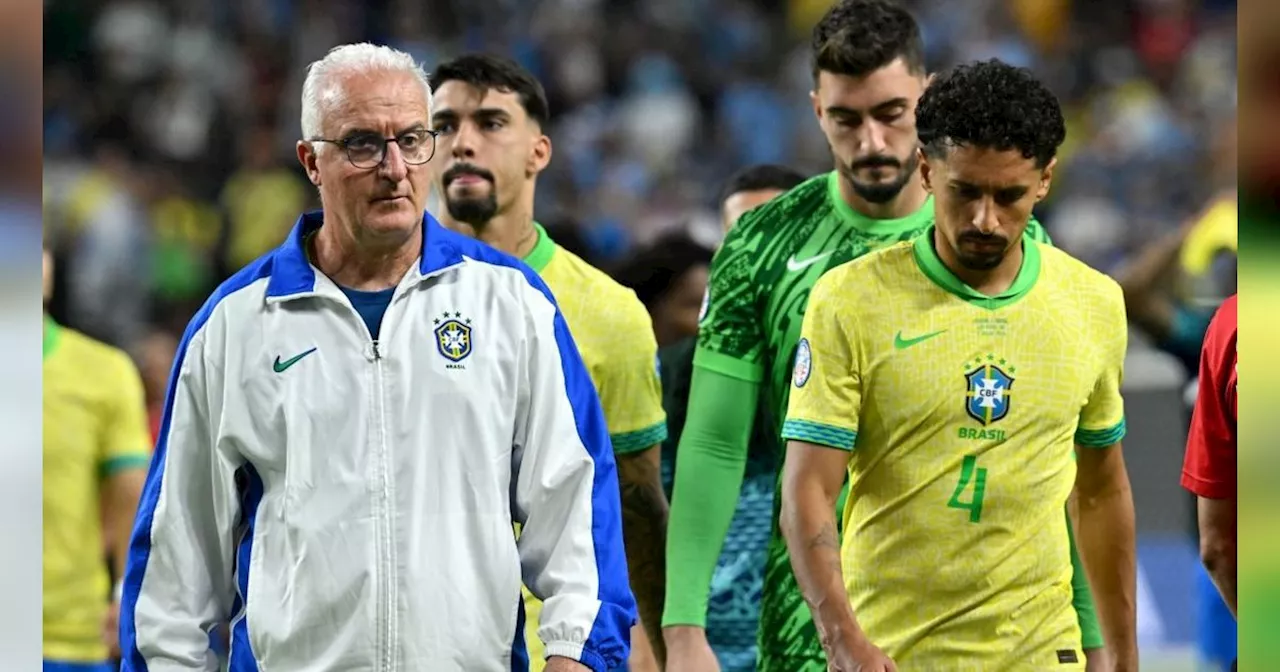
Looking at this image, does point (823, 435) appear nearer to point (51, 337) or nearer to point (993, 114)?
point (993, 114)

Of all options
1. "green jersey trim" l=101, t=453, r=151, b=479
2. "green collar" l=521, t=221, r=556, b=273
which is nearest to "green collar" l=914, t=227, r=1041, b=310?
"green collar" l=521, t=221, r=556, b=273

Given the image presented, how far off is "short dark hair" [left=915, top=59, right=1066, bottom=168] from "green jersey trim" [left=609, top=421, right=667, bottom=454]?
46.9 inches

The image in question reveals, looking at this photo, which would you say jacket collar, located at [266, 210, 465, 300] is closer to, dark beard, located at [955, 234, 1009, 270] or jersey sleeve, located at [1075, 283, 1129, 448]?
dark beard, located at [955, 234, 1009, 270]

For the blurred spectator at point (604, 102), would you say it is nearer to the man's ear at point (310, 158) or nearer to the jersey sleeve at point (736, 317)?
the jersey sleeve at point (736, 317)

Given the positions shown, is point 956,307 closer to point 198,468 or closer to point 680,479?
point 680,479

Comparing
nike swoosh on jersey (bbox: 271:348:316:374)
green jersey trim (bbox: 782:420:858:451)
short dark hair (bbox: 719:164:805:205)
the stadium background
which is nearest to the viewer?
nike swoosh on jersey (bbox: 271:348:316:374)

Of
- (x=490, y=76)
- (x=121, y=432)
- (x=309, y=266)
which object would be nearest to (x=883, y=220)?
(x=490, y=76)

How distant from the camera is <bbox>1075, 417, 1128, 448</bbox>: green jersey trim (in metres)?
3.83

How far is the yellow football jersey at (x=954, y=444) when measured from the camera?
11.9 feet

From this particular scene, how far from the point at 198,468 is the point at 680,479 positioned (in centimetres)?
173

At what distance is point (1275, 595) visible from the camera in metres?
1.06

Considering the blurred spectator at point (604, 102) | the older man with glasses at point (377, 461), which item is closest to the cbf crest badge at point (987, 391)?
the older man with glasses at point (377, 461)

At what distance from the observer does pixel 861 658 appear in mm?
3443

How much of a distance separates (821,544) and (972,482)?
1.07 ft
